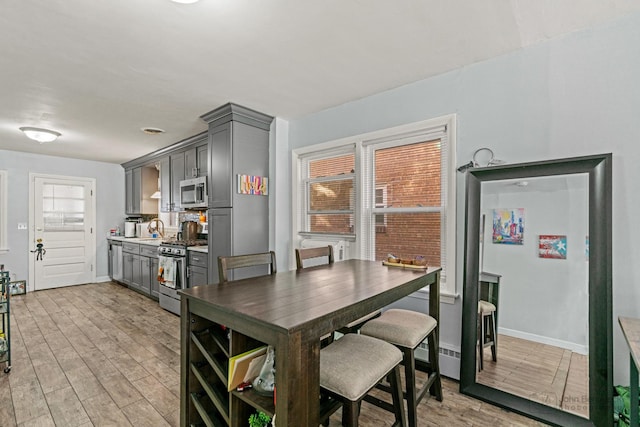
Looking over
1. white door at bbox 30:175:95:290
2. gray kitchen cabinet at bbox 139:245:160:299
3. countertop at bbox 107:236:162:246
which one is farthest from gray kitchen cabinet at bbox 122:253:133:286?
white door at bbox 30:175:95:290

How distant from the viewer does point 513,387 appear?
6.90 feet

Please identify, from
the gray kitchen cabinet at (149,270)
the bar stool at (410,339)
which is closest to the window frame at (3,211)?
the gray kitchen cabinet at (149,270)

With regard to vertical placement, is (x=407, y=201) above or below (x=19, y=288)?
above

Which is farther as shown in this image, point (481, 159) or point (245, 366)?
point (481, 159)

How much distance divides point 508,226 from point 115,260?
6705 mm

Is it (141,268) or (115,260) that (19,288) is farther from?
(141,268)

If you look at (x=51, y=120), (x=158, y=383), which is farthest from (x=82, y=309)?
(x=158, y=383)

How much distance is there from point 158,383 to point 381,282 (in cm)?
198

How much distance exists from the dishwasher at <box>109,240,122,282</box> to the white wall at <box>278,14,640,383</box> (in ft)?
19.1

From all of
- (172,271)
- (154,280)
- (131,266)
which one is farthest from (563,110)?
(131,266)

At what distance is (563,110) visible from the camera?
6.74ft

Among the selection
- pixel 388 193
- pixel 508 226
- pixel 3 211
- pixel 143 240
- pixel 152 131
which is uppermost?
pixel 152 131

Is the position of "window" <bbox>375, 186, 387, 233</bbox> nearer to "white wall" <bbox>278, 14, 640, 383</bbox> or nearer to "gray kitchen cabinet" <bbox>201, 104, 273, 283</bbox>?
"white wall" <bbox>278, 14, 640, 383</bbox>

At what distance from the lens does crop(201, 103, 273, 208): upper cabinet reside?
3387 millimetres
